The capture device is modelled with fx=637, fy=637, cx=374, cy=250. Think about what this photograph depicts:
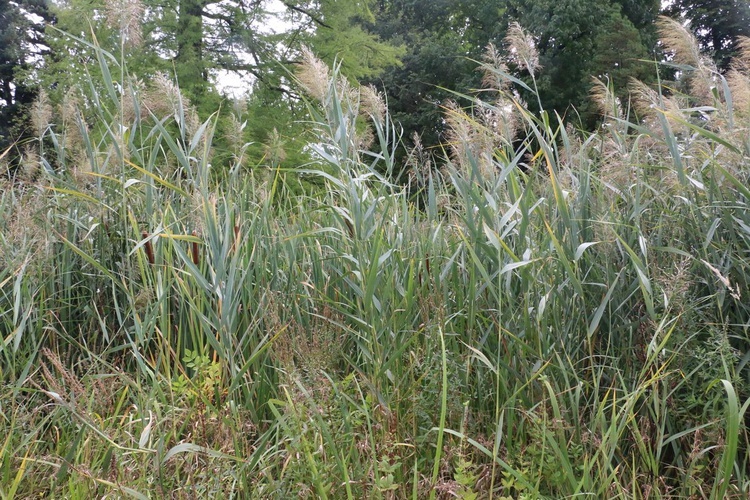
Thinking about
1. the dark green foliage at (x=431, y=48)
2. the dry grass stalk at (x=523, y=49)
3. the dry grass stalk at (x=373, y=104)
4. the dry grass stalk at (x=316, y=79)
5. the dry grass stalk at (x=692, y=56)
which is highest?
the dry grass stalk at (x=692, y=56)

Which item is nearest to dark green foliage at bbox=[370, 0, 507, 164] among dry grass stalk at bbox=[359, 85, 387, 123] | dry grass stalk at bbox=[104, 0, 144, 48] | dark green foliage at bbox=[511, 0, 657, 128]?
dark green foliage at bbox=[511, 0, 657, 128]

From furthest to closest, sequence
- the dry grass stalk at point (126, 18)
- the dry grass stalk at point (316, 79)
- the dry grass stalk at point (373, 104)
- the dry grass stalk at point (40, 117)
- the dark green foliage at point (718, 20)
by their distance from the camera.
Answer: the dark green foliage at point (718, 20) → the dry grass stalk at point (40, 117) → the dry grass stalk at point (373, 104) → the dry grass stalk at point (126, 18) → the dry grass stalk at point (316, 79)

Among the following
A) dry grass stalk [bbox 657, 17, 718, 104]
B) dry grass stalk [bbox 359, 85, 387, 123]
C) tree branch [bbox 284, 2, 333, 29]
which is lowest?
tree branch [bbox 284, 2, 333, 29]

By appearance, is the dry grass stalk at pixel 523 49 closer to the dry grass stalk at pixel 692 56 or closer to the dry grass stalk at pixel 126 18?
the dry grass stalk at pixel 692 56

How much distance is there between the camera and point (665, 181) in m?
2.32

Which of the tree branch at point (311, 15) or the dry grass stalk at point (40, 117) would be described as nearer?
the dry grass stalk at point (40, 117)

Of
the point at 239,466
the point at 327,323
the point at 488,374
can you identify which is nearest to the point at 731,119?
the point at 488,374

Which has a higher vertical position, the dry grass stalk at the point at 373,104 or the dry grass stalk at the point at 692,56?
the dry grass stalk at the point at 692,56

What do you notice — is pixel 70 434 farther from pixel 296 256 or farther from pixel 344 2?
pixel 344 2

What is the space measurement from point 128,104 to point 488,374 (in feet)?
5.55

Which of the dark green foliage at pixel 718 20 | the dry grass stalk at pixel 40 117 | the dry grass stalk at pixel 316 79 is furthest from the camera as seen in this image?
the dark green foliage at pixel 718 20

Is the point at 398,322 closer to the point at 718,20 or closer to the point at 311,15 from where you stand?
the point at 311,15

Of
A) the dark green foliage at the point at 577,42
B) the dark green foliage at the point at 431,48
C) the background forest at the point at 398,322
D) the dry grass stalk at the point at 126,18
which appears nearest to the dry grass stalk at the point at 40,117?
the background forest at the point at 398,322

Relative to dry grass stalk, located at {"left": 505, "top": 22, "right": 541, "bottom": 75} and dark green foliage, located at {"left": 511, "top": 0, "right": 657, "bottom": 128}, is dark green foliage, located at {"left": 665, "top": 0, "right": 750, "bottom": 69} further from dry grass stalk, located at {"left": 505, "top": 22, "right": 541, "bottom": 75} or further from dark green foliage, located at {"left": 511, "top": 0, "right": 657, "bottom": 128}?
dry grass stalk, located at {"left": 505, "top": 22, "right": 541, "bottom": 75}
